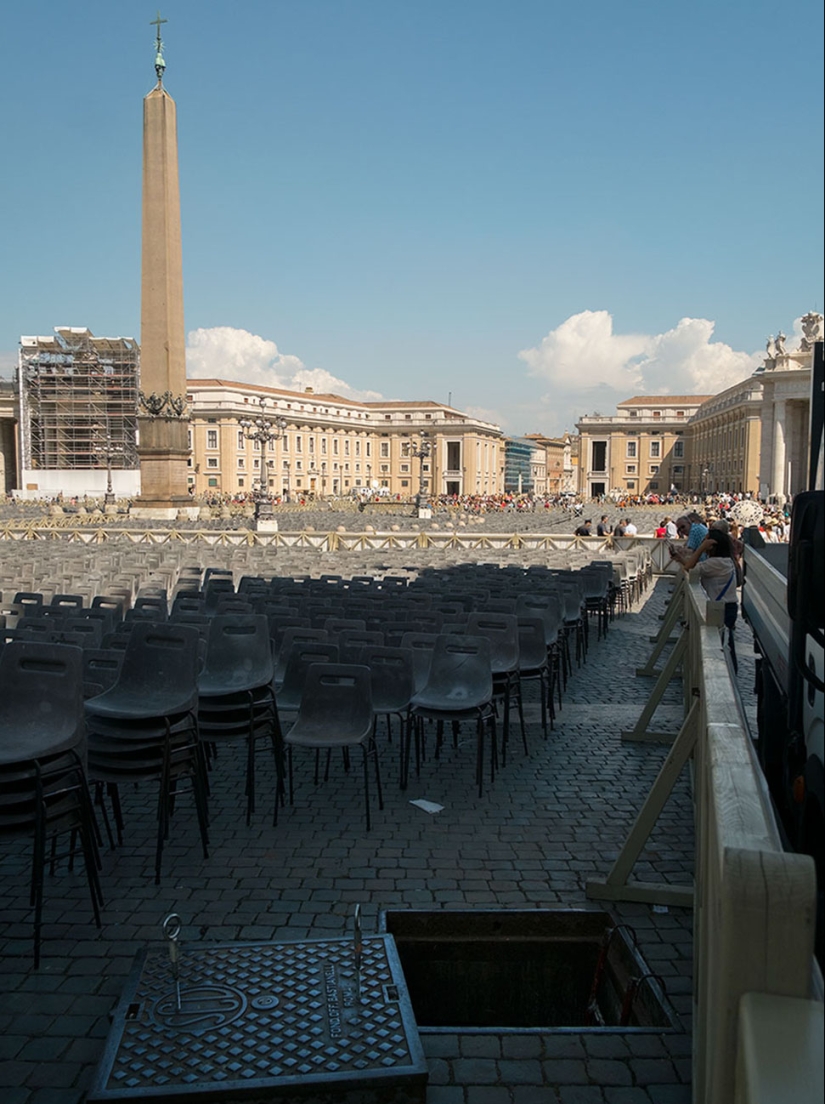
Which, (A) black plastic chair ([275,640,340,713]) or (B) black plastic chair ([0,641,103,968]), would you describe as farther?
(A) black plastic chair ([275,640,340,713])

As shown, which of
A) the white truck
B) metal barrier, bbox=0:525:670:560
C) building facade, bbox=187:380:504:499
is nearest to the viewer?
the white truck

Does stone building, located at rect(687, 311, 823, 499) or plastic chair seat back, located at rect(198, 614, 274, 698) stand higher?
stone building, located at rect(687, 311, 823, 499)

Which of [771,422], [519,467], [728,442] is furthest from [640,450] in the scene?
[519,467]

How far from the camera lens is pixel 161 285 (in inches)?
1380

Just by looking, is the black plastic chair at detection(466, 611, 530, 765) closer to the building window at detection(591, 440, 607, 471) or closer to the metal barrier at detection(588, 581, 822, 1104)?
the metal barrier at detection(588, 581, 822, 1104)

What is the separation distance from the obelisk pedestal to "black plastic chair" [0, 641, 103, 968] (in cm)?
3326

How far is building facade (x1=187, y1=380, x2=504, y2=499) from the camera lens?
103 meters

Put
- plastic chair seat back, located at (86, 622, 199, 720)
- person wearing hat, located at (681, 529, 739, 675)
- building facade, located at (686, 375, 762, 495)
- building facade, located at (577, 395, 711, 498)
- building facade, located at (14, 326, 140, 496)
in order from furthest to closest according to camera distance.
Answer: building facade, located at (577, 395, 711, 498), building facade, located at (686, 375, 762, 495), building facade, located at (14, 326, 140, 496), person wearing hat, located at (681, 529, 739, 675), plastic chair seat back, located at (86, 622, 199, 720)

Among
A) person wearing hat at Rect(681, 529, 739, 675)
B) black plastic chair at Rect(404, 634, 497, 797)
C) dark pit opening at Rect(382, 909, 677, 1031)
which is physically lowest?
dark pit opening at Rect(382, 909, 677, 1031)

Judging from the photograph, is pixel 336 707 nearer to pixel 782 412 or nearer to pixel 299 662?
pixel 299 662

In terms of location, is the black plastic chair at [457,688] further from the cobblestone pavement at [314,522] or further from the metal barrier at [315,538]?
the cobblestone pavement at [314,522]

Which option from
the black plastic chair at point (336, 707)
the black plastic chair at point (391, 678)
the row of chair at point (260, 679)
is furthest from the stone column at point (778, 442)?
the black plastic chair at point (336, 707)

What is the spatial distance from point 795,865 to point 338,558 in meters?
20.5

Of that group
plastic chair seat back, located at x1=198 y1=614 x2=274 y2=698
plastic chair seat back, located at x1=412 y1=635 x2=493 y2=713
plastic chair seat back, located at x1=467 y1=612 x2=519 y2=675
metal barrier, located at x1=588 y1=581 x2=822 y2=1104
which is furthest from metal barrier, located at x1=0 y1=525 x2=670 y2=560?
metal barrier, located at x1=588 y1=581 x2=822 y2=1104
